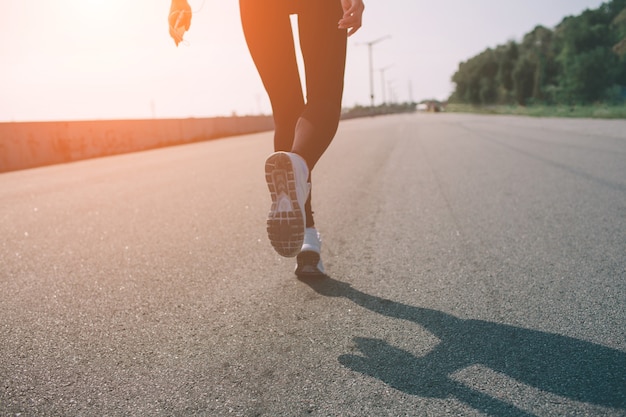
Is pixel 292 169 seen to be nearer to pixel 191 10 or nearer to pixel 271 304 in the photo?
pixel 271 304

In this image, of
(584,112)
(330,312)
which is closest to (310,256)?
(330,312)

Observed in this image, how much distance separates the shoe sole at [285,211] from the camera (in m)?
2.15

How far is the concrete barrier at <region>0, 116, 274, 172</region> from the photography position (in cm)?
1241

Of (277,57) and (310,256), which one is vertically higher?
(277,57)

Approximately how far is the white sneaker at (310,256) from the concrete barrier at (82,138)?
36.6 ft

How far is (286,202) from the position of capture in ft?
7.13

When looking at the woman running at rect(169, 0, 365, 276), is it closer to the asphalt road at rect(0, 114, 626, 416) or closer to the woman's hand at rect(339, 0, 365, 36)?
the woman's hand at rect(339, 0, 365, 36)

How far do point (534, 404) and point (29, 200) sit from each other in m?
6.06

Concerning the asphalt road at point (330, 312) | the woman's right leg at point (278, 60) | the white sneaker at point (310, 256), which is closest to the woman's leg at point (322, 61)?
the woman's right leg at point (278, 60)

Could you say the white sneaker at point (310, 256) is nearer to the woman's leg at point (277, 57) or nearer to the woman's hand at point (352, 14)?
the woman's leg at point (277, 57)

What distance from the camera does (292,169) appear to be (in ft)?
7.04

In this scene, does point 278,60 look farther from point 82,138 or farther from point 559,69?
point 559,69

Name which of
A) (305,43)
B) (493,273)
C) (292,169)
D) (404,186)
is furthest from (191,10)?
(404,186)

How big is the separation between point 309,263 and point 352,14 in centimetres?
114
